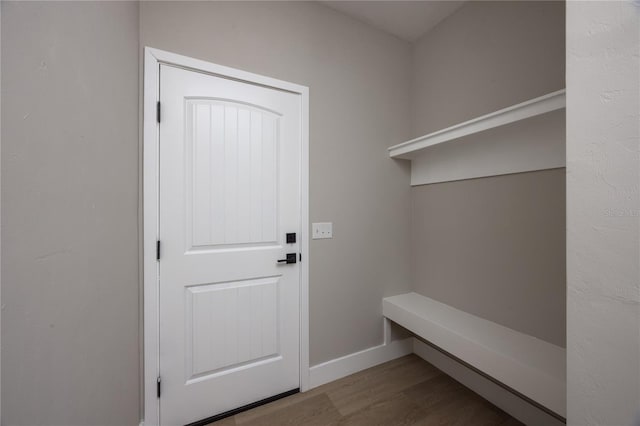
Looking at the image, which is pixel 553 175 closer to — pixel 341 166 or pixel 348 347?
pixel 341 166

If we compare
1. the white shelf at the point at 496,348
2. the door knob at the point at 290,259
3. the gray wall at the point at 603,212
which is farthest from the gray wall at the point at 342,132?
the gray wall at the point at 603,212

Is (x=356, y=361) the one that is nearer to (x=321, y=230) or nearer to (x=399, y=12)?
(x=321, y=230)

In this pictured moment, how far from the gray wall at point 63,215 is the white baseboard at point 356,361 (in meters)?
1.13

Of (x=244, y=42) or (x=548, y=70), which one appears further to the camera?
(x=244, y=42)

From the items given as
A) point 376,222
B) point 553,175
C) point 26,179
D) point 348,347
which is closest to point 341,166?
point 376,222

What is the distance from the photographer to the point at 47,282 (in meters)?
0.60

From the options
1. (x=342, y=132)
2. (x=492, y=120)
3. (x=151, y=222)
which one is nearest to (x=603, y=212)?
(x=492, y=120)

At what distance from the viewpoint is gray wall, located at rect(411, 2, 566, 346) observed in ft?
4.48

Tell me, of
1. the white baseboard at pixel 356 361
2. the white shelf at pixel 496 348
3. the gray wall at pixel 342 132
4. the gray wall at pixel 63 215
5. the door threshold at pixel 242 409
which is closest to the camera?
the gray wall at pixel 63 215

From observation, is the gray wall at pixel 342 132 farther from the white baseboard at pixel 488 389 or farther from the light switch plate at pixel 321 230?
the white baseboard at pixel 488 389

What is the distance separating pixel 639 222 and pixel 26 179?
1.35 m

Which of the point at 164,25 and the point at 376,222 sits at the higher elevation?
the point at 164,25

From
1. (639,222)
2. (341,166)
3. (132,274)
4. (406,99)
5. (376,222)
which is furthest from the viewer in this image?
(406,99)

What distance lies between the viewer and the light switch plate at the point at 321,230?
1.78 metres
